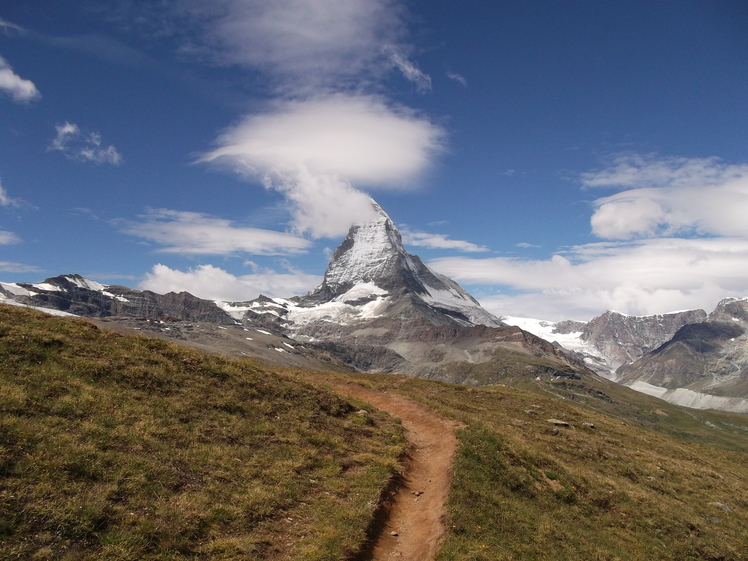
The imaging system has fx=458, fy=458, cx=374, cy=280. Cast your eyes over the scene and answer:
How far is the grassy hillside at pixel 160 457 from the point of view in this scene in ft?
48.6

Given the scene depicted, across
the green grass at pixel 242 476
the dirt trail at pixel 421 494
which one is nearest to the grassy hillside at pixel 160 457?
the green grass at pixel 242 476

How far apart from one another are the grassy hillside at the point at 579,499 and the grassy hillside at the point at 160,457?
4885 mm

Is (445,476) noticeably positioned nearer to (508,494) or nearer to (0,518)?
(508,494)

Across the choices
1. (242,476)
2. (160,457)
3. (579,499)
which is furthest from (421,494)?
(160,457)

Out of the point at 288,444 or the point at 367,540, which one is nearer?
the point at 367,540

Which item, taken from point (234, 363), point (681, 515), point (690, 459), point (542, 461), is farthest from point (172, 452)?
point (690, 459)

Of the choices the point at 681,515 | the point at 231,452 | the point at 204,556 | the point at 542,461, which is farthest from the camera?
the point at 542,461

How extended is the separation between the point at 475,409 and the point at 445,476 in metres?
23.6

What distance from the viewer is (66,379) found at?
2234 centimetres

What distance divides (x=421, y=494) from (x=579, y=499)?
1175 cm

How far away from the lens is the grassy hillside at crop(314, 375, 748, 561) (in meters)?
22.0

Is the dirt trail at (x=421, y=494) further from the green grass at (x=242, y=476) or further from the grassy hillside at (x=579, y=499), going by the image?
the green grass at (x=242, y=476)

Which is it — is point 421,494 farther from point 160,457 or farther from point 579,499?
point 160,457

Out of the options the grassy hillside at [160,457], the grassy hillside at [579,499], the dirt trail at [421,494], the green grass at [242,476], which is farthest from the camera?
the grassy hillside at [579,499]
